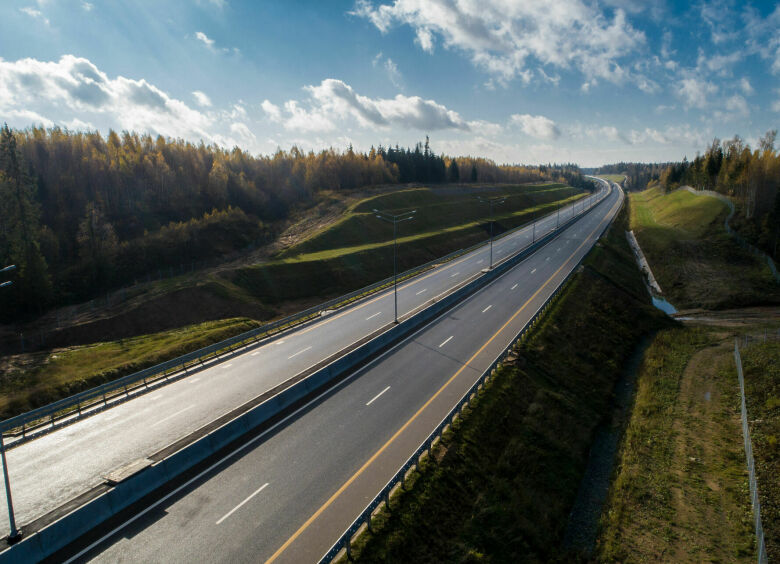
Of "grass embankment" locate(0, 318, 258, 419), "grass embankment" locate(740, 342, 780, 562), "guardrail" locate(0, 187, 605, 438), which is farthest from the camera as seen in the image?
"grass embankment" locate(0, 318, 258, 419)

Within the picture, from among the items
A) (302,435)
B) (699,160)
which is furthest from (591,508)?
(699,160)

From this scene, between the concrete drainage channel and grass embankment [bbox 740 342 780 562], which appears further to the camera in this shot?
grass embankment [bbox 740 342 780 562]

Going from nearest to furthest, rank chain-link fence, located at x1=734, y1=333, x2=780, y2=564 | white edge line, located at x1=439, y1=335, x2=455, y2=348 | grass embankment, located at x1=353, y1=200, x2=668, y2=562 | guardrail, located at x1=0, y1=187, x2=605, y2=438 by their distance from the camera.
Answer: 1. grass embankment, located at x1=353, y1=200, x2=668, y2=562
2. chain-link fence, located at x1=734, y1=333, x2=780, y2=564
3. guardrail, located at x1=0, y1=187, x2=605, y2=438
4. white edge line, located at x1=439, y1=335, x2=455, y2=348

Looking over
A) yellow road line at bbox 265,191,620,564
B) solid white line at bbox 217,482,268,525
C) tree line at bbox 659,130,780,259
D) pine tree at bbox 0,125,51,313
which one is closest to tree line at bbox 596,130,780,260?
tree line at bbox 659,130,780,259

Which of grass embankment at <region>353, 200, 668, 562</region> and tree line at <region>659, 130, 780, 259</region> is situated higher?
tree line at <region>659, 130, 780, 259</region>

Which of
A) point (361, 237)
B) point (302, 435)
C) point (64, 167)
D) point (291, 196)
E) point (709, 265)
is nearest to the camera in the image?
point (302, 435)

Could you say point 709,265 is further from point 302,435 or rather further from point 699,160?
point 699,160

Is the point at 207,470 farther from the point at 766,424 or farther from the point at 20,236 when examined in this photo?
the point at 20,236

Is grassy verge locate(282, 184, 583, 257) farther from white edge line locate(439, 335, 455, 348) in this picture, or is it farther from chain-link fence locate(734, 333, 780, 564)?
chain-link fence locate(734, 333, 780, 564)
